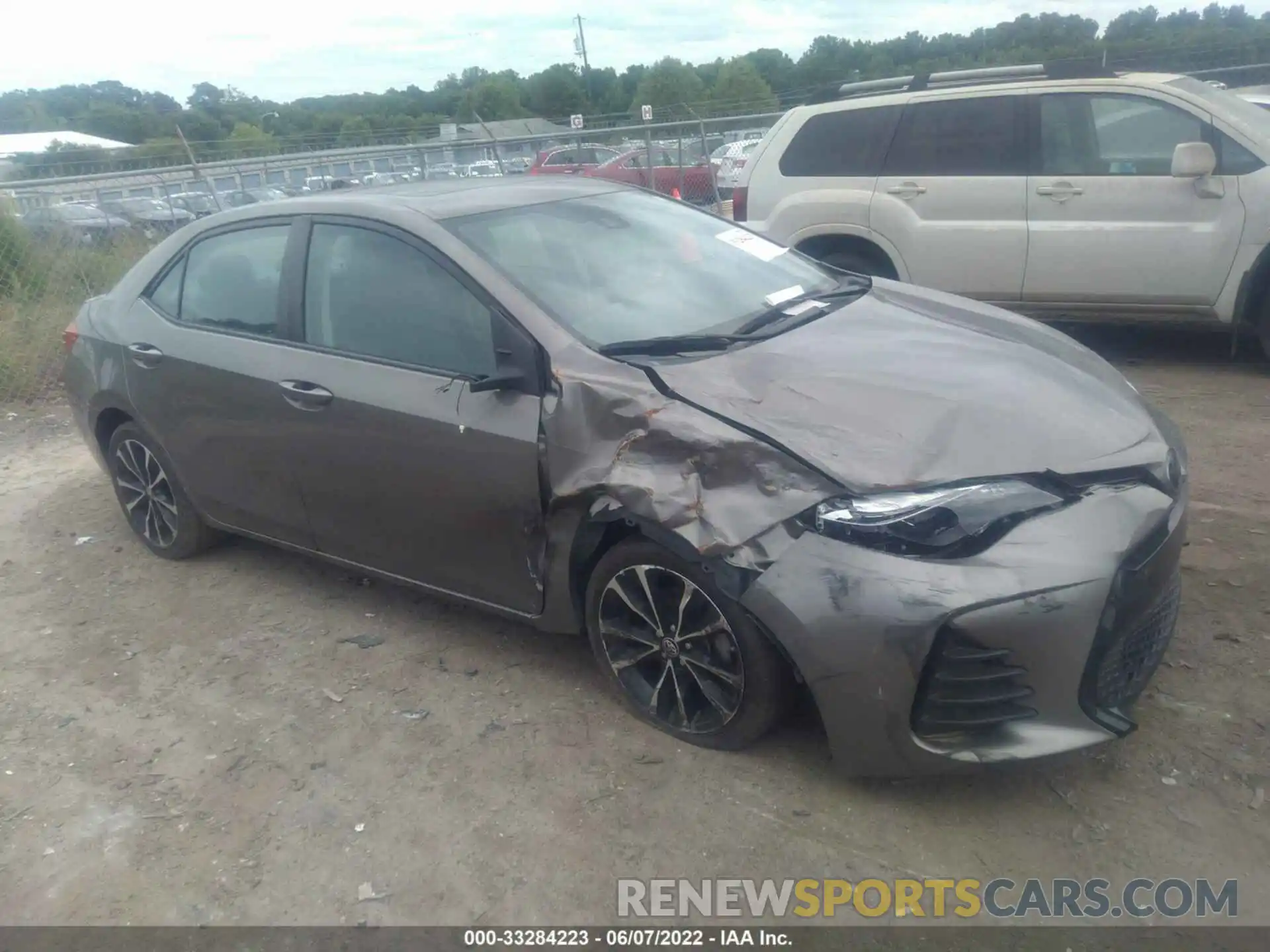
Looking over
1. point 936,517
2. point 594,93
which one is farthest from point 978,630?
point 594,93

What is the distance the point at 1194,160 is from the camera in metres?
6.28

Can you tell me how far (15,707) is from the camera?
409 centimetres

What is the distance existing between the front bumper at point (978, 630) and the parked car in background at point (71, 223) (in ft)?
32.7

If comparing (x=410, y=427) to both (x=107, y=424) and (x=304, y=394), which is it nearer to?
(x=304, y=394)

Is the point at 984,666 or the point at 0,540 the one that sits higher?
the point at 984,666

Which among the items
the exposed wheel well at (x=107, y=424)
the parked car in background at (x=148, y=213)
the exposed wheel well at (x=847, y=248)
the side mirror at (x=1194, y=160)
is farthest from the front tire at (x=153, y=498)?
the parked car in background at (x=148, y=213)

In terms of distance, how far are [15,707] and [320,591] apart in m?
1.24

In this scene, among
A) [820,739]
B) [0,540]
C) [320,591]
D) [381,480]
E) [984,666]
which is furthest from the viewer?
[0,540]

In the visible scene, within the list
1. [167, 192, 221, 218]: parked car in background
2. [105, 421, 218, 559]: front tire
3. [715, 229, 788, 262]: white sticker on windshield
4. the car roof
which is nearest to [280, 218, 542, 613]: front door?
the car roof

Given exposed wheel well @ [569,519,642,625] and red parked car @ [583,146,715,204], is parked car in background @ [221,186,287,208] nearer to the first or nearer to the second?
red parked car @ [583,146,715,204]

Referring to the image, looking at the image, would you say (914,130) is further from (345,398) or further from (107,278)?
(107,278)

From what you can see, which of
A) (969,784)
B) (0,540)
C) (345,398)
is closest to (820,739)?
(969,784)

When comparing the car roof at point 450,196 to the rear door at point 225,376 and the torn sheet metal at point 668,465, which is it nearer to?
the rear door at point 225,376

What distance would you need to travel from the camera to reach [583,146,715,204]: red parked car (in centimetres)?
1477
